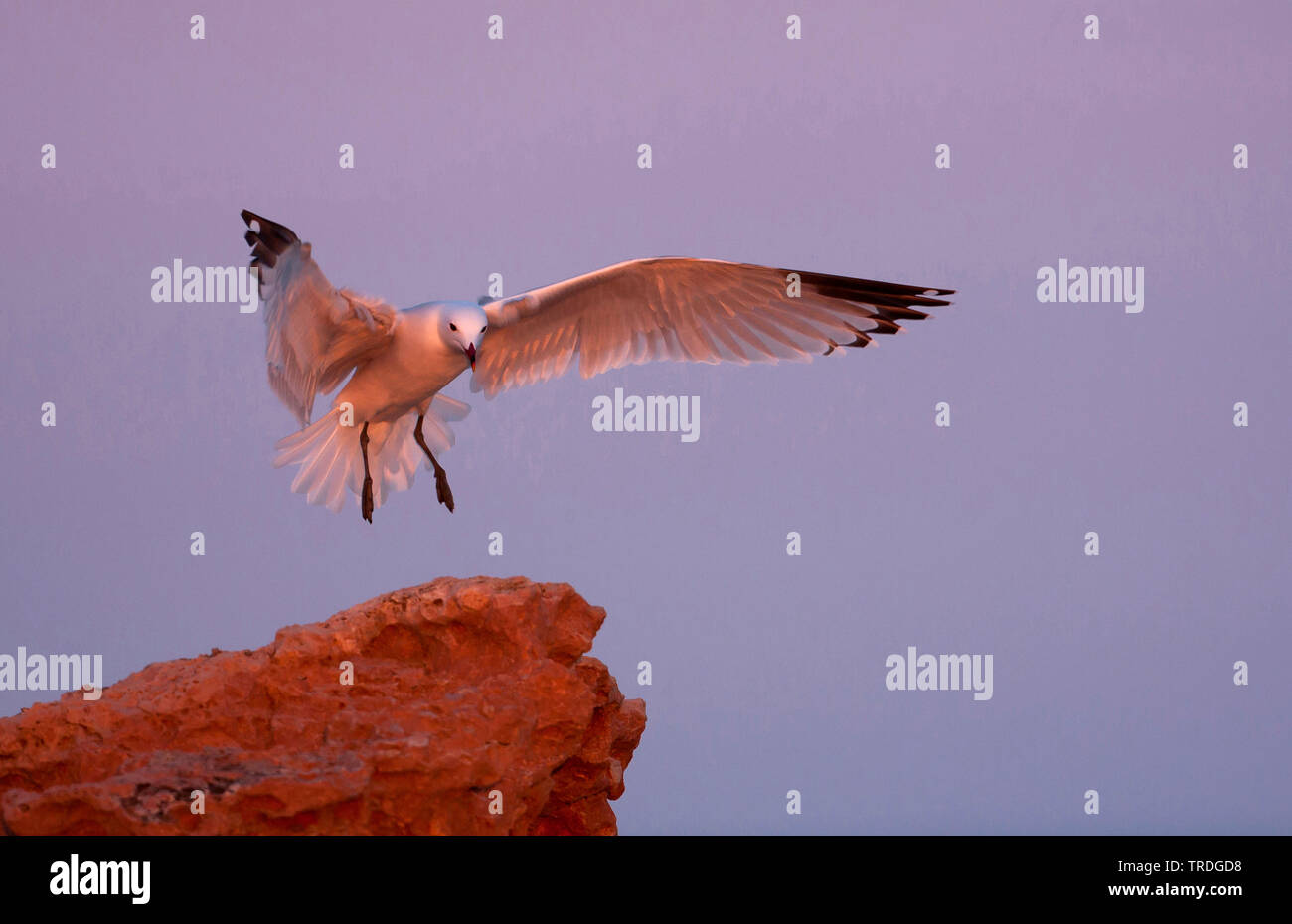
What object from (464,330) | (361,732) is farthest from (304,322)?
(361,732)

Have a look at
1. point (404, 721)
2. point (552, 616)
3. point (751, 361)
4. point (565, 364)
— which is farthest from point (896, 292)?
point (404, 721)

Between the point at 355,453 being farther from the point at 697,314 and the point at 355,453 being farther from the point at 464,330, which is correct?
the point at 697,314

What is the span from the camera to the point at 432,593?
3918 mm

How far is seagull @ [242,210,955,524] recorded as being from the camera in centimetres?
532

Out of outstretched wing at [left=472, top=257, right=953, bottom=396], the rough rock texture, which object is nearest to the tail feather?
outstretched wing at [left=472, top=257, right=953, bottom=396]

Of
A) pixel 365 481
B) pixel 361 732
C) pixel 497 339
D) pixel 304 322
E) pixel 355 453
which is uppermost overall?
pixel 497 339

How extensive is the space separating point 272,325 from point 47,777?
191 cm

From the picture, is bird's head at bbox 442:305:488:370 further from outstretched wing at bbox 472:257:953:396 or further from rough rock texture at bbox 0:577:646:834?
rough rock texture at bbox 0:577:646:834

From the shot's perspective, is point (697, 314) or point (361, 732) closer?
point (361, 732)

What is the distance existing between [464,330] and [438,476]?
3.21ft

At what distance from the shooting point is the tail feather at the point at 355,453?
19.6 ft

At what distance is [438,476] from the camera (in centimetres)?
604

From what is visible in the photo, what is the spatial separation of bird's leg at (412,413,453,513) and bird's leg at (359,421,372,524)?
24cm

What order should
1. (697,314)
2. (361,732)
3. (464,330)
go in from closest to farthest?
(361,732) < (464,330) < (697,314)
